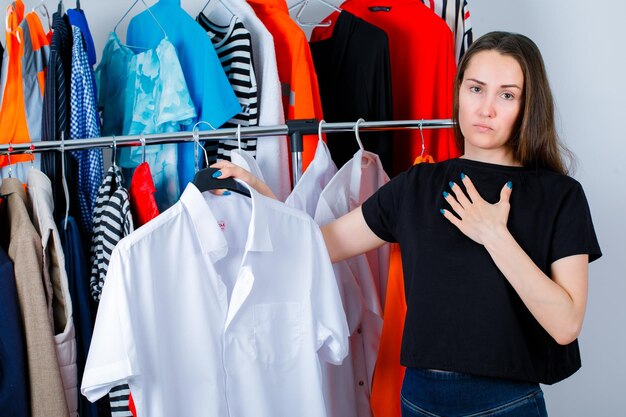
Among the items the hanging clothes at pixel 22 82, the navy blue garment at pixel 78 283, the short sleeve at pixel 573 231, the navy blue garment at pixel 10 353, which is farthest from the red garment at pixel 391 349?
the hanging clothes at pixel 22 82

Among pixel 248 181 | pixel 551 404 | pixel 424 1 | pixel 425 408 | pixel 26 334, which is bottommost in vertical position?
pixel 551 404

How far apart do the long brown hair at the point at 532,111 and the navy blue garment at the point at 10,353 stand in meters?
1.13

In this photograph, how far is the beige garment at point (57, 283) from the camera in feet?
5.46

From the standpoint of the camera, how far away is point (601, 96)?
2.52 meters

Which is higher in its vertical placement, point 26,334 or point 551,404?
point 26,334

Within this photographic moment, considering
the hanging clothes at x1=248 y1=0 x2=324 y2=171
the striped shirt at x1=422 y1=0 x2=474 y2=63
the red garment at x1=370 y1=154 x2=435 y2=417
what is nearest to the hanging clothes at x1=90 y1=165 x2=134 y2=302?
the hanging clothes at x1=248 y1=0 x2=324 y2=171

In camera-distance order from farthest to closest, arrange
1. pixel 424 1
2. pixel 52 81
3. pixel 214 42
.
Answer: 1. pixel 424 1
2. pixel 214 42
3. pixel 52 81

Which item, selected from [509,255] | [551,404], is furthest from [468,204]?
[551,404]

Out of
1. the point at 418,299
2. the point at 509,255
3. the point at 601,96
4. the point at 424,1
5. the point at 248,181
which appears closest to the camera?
the point at 509,255

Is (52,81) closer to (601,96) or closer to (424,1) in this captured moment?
(424,1)

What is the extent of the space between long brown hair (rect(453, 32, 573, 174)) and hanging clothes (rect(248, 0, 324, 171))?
0.56 meters

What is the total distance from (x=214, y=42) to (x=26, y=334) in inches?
36.9

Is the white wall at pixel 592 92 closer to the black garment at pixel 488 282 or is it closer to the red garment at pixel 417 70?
the red garment at pixel 417 70

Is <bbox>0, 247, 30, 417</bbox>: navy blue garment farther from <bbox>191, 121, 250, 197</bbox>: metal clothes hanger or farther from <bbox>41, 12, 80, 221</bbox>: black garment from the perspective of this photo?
<bbox>191, 121, 250, 197</bbox>: metal clothes hanger
